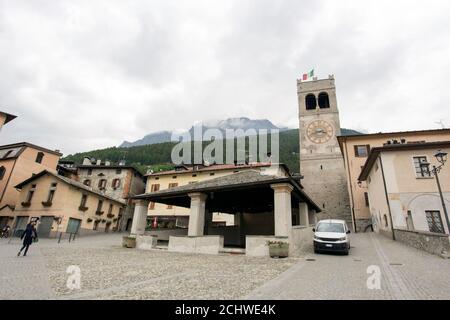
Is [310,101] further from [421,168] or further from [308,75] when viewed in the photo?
[421,168]

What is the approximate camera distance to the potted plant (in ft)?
36.6

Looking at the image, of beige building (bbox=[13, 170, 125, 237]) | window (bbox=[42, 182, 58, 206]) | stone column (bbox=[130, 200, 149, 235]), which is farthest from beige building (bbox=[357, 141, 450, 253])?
window (bbox=[42, 182, 58, 206])

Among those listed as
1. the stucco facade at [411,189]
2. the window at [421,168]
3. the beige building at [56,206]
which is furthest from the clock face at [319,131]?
the beige building at [56,206]

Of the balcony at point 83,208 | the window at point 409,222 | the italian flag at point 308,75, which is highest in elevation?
the italian flag at point 308,75

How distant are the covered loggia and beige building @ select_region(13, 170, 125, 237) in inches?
543

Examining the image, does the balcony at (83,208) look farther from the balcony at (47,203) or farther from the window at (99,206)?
the balcony at (47,203)

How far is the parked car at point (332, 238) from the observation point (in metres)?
12.2

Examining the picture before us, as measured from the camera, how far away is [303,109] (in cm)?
4238

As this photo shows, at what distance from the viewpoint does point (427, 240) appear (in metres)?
11.9

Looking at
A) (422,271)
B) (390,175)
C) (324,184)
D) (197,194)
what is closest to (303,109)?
(324,184)

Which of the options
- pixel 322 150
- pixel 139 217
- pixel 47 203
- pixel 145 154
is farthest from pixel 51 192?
pixel 145 154

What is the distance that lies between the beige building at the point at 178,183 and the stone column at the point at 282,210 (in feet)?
67.2
